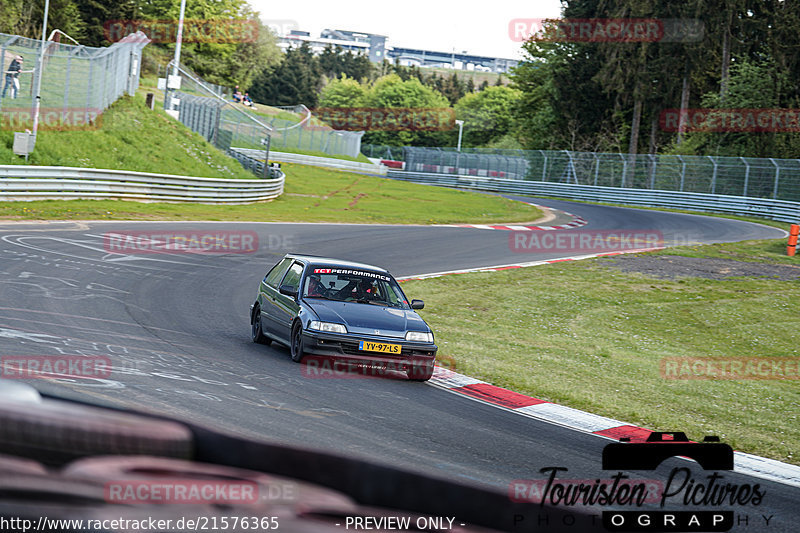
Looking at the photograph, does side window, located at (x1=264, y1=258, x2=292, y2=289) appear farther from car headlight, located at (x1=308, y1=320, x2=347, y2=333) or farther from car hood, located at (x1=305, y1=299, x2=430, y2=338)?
car headlight, located at (x1=308, y1=320, x2=347, y2=333)

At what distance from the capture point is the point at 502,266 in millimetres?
24562

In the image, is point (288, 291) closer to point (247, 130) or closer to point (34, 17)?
point (247, 130)

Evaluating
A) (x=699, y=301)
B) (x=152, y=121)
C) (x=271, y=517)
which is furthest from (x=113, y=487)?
(x=152, y=121)

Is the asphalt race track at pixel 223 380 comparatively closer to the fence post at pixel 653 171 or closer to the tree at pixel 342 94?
the fence post at pixel 653 171

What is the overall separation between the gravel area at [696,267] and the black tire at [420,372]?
1457 centimetres

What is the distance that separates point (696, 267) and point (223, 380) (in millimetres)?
19982

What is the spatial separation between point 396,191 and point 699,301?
108ft

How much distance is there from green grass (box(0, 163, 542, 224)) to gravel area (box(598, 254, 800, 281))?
11.6 m

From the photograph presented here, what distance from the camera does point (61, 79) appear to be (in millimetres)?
28875

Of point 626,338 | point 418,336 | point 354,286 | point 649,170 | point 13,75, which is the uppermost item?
point 649,170

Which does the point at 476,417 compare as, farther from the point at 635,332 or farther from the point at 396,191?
the point at 396,191

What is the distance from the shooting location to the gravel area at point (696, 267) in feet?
80.3

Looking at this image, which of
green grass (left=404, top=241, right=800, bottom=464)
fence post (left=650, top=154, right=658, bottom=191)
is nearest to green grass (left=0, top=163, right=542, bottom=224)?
fence post (left=650, top=154, right=658, bottom=191)

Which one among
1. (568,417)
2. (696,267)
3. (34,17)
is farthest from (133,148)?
(34,17)
